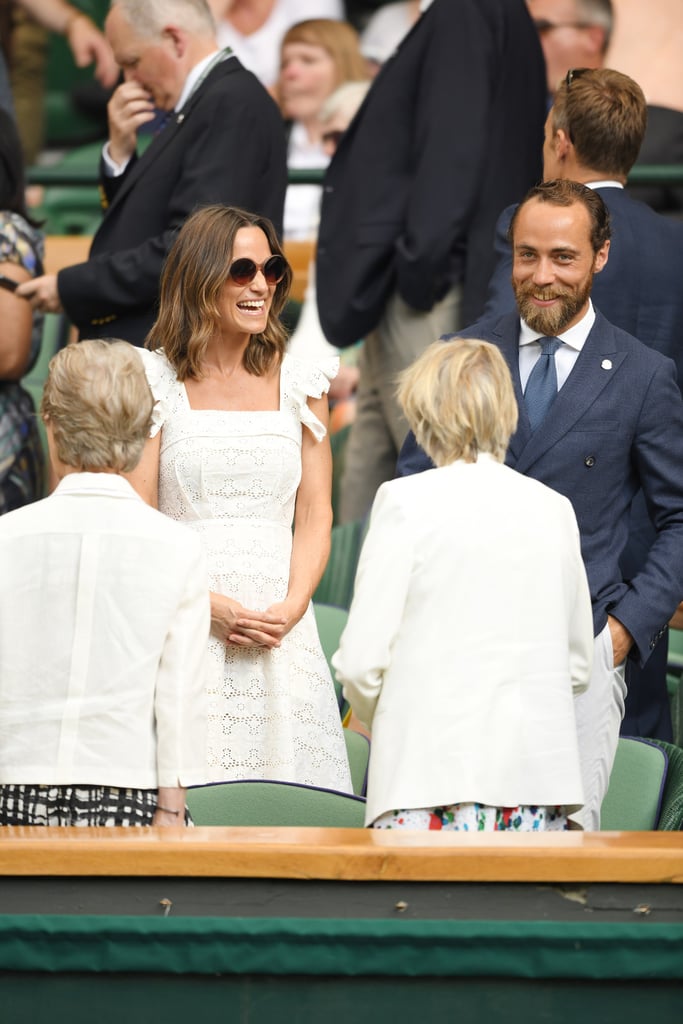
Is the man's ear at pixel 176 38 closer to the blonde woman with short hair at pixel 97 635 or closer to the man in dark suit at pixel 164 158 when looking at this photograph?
the man in dark suit at pixel 164 158

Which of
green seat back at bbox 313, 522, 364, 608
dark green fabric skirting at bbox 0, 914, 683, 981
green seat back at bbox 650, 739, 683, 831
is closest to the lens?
dark green fabric skirting at bbox 0, 914, 683, 981

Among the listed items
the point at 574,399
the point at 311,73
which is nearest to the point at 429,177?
the point at 574,399

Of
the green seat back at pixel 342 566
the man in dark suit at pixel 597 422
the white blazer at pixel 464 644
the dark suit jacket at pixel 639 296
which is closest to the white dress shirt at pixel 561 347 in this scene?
the man in dark suit at pixel 597 422

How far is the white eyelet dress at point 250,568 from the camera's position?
3.75 meters

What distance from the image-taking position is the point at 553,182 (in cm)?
380

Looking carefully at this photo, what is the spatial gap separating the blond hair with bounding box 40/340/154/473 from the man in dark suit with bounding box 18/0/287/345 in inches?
66.8

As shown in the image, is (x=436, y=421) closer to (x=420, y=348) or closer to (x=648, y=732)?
(x=648, y=732)

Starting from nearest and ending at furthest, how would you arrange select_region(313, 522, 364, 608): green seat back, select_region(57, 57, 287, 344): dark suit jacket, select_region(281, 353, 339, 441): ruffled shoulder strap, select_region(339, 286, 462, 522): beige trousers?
select_region(281, 353, 339, 441): ruffled shoulder strap
select_region(57, 57, 287, 344): dark suit jacket
select_region(339, 286, 462, 522): beige trousers
select_region(313, 522, 364, 608): green seat back

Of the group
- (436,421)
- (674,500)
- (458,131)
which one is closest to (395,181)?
(458,131)

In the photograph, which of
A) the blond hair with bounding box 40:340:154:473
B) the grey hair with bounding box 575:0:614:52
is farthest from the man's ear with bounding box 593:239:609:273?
the grey hair with bounding box 575:0:614:52

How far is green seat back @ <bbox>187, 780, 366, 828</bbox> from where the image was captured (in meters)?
3.22

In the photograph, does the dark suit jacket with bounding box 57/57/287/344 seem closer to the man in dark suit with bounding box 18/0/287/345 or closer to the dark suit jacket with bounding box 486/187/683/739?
the man in dark suit with bounding box 18/0/287/345

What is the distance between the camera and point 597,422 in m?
3.69

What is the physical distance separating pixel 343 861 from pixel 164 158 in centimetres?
272
